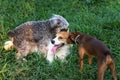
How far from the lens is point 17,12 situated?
8.19 metres

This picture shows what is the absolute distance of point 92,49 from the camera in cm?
580

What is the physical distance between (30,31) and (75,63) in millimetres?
1039

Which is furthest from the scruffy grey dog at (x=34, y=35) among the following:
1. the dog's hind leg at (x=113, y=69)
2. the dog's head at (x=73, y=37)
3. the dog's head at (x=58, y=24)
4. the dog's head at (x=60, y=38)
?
the dog's hind leg at (x=113, y=69)

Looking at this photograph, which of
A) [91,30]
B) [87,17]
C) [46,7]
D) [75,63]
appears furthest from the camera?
[46,7]

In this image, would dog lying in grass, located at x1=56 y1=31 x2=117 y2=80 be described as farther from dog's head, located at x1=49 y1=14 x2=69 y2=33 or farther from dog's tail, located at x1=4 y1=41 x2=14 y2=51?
dog's tail, located at x1=4 y1=41 x2=14 y2=51

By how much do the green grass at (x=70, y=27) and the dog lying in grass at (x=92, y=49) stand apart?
11.8 inches

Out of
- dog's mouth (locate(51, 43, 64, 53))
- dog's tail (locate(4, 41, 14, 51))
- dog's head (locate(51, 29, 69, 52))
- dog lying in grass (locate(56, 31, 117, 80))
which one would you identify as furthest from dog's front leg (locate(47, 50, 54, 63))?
dog's tail (locate(4, 41, 14, 51))

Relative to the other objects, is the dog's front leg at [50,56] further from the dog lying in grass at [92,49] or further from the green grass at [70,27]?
the dog lying in grass at [92,49]

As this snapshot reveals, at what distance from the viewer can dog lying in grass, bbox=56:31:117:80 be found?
17.9 ft

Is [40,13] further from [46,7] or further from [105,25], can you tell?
[105,25]

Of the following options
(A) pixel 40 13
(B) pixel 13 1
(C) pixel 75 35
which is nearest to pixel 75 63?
(C) pixel 75 35

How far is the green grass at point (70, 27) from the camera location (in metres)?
6.10

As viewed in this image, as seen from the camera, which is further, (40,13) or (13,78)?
(40,13)

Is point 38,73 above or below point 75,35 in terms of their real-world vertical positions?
below
